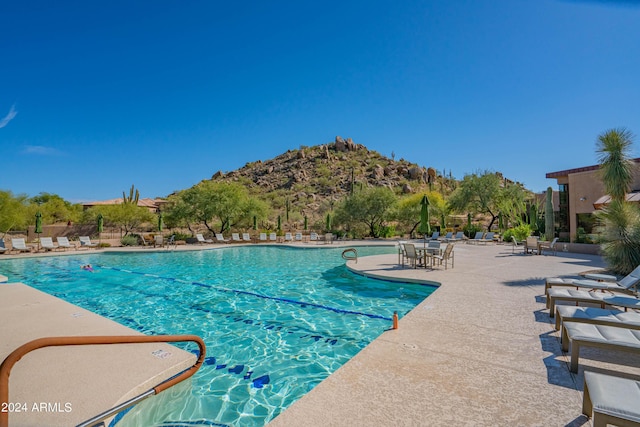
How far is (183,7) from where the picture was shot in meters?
13.0

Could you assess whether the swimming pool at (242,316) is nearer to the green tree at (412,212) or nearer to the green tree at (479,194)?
the green tree at (412,212)

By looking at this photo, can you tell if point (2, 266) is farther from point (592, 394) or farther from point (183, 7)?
point (592, 394)

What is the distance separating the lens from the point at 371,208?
26328mm

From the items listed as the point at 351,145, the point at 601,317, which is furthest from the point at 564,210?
the point at 351,145

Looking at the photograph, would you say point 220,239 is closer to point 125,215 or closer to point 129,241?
point 129,241

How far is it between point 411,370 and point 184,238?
2370 centimetres

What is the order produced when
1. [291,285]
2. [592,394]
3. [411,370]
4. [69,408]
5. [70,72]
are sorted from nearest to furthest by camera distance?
[592,394]
[69,408]
[411,370]
[291,285]
[70,72]

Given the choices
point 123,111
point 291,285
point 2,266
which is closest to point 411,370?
point 291,285

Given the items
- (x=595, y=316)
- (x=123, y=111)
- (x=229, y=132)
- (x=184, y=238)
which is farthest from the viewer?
(x=229, y=132)

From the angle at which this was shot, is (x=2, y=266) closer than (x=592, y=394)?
Answer: No

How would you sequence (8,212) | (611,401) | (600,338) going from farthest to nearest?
1. (8,212)
2. (600,338)
3. (611,401)

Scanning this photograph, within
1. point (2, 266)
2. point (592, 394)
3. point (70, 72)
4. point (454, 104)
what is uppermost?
point (70, 72)

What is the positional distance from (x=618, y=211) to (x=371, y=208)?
17.9 meters

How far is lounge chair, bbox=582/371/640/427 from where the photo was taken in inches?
71.4
